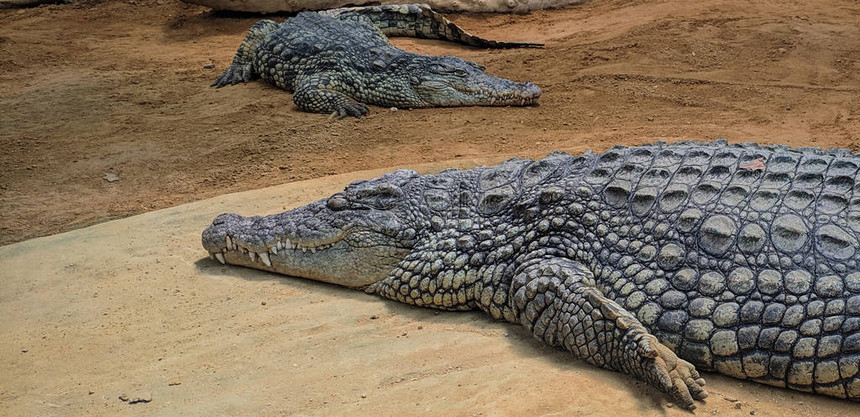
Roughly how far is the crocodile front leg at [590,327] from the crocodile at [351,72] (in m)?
4.85

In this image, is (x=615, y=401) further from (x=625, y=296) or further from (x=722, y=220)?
(x=722, y=220)

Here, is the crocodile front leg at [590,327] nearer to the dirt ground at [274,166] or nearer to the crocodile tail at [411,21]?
the dirt ground at [274,166]

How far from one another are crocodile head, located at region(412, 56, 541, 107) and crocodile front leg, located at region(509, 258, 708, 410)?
4.83 meters

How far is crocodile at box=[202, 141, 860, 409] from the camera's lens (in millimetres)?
3225

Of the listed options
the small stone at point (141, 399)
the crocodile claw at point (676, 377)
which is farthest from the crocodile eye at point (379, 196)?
the crocodile claw at point (676, 377)

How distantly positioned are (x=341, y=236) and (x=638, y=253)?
165 cm

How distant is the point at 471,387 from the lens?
3355 mm

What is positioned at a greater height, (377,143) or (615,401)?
(615,401)

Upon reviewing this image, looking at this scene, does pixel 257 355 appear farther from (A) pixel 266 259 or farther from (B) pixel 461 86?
(B) pixel 461 86

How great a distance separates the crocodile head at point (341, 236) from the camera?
432 cm

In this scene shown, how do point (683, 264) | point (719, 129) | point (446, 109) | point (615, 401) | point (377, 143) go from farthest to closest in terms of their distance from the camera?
point (446, 109) < point (377, 143) < point (719, 129) < point (683, 264) < point (615, 401)

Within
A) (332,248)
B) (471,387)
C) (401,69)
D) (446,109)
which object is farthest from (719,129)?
(471,387)

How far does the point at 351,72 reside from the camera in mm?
A: 8938

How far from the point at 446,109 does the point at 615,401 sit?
578 centimetres
